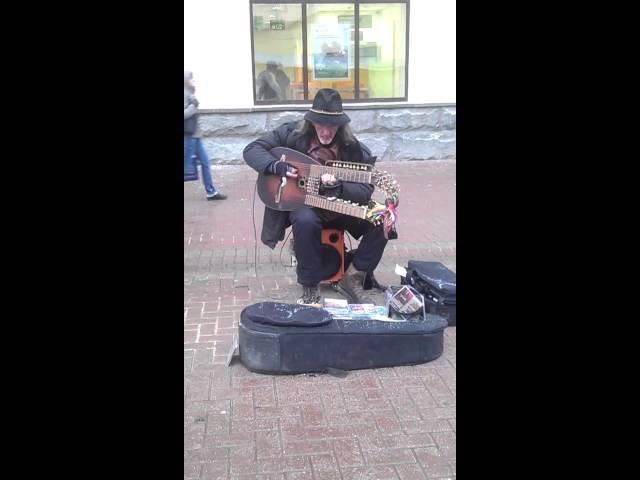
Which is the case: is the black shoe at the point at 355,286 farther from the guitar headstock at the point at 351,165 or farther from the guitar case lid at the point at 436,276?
the guitar headstock at the point at 351,165

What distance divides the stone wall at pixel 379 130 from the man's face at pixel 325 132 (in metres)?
5.16

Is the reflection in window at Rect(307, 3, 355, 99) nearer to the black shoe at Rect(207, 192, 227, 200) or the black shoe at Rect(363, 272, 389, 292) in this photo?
the black shoe at Rect(207, 192, 227, 200)

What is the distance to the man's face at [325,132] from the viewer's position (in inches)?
167

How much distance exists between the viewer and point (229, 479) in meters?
2.60

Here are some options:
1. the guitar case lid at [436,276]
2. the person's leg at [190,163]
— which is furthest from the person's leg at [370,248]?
the person's leg at [190,163]

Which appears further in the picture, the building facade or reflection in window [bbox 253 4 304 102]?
reflection in window [bbox 253 4 304 102]

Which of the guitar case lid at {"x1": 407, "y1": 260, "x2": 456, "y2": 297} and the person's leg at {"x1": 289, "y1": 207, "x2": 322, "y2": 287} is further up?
the person's leg at {"x1": 289, "y1": 207, "x2": 322, "y2": 287}

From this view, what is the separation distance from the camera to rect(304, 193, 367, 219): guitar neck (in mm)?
4086

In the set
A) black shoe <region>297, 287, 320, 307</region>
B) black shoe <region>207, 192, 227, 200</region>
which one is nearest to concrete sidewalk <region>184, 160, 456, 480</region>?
black shoe <region>297, 287, 320, 307</region>

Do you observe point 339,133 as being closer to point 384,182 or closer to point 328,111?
point 328,111

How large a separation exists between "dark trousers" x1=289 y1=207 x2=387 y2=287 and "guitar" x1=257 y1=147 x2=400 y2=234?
4.1 inches

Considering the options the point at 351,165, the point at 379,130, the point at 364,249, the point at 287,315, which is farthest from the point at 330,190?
the point at 379,130
